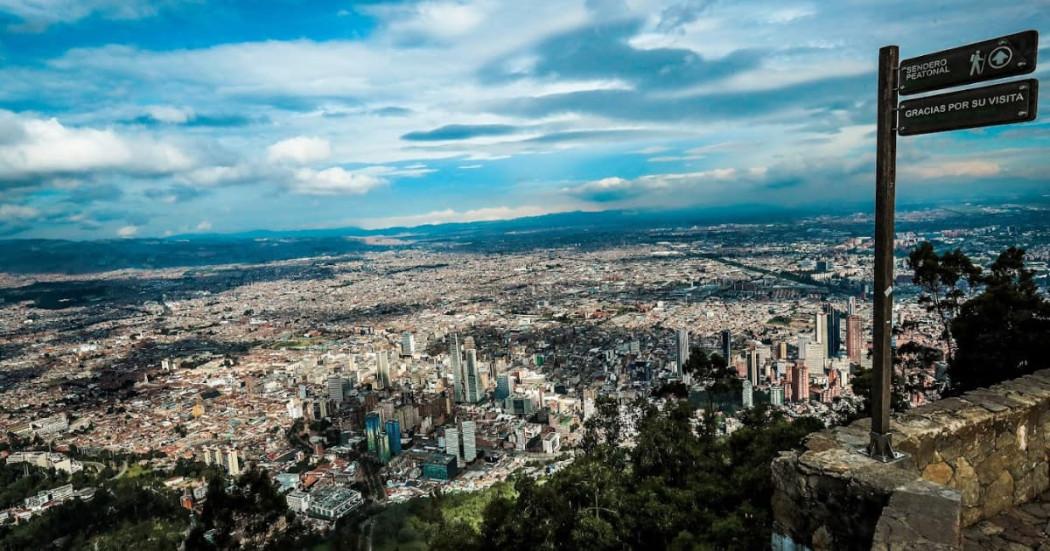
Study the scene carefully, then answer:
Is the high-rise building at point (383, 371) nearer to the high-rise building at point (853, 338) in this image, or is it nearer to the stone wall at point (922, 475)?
the high-rise building at point (853, 338)

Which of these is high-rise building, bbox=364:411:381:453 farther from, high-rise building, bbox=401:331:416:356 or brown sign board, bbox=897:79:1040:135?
brown sign board, bbox=897:79:1040:135

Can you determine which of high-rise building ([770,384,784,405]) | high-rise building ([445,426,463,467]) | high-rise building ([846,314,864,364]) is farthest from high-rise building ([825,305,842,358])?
high-rise building ([445,426,463,467])

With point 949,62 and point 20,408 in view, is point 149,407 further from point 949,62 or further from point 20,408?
point 949,62

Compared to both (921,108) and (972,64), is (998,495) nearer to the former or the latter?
(921,108)

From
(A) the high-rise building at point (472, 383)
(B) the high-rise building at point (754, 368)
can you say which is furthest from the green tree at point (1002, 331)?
(A) the high-rise building at point (472, 383)

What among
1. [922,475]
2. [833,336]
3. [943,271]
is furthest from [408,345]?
[922,475]

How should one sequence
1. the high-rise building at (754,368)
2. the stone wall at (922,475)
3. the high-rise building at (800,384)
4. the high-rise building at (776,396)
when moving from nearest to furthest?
the stone wall at (922,475), the high-rise building at (776,396), the high-rise building at (800,384), the high-rise building at (754,368)

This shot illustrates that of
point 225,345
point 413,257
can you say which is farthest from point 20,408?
point 413,257
